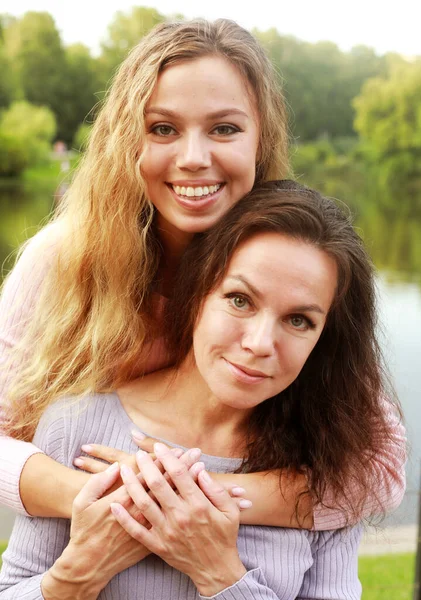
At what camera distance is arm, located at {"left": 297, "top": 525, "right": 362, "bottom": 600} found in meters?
2.06

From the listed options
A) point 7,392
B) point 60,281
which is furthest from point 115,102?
point 7,392

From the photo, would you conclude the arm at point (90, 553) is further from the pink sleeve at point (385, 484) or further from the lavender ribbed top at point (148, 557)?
the pink sleeve at point (385, 484)

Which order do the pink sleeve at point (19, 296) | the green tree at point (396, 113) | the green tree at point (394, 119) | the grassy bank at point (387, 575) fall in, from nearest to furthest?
1. the pink sleeve at point (19, 296)
2. the grassy bank at point (387, 575)
3. the green tree at point (394, 119)
4. the green tree at point (396, 113)

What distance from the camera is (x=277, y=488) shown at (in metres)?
2.04

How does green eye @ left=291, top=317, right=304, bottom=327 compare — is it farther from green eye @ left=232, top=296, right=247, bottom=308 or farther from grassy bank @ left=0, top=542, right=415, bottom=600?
grassy bank @ left=0, top=542, right=415, bottom=600

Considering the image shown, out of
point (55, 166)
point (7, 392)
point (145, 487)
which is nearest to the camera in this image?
point (145, 487)

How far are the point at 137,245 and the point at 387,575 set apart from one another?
3683mm

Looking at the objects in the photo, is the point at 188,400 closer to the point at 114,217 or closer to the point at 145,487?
the point at 145,487

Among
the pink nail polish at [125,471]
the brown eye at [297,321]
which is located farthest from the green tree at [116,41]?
the pink nail polish at [125,471]

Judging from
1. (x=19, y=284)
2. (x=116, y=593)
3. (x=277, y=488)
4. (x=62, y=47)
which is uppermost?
(x=62, y=47)

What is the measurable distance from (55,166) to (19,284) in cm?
1528

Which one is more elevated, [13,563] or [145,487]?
[145,487]

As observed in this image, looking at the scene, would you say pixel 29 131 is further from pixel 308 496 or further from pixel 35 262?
pixel 308 496

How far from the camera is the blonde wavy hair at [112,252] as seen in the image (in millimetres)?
2172
